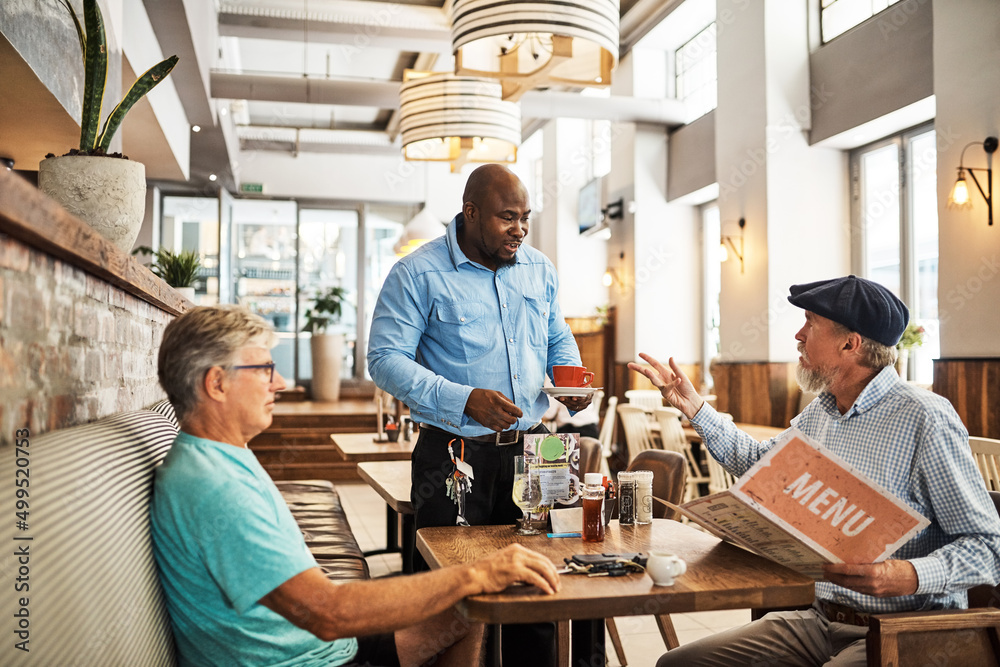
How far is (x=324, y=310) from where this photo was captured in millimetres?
12953

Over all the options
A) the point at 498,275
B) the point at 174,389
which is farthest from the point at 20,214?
the point at 498,275

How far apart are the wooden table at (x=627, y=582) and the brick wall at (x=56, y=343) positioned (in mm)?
792

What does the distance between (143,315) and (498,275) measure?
114 cm

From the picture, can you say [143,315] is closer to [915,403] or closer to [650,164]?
[915,403]

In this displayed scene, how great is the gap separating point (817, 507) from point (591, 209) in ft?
31.7

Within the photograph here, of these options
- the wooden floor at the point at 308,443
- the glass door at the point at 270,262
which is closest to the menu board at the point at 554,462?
the wooden floor at the point at 308,443

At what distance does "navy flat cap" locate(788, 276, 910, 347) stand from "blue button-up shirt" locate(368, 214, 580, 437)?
2.74ft

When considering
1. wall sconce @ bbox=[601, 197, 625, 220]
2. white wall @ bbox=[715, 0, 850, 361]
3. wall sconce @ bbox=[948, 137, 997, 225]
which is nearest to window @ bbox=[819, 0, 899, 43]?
white wall @ bbox=[715, 0, 850, 361]

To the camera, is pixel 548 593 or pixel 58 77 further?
pixel 58 77

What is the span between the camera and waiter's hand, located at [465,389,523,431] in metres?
2.04

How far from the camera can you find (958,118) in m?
5.05

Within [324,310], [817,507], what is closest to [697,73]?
[324,310]

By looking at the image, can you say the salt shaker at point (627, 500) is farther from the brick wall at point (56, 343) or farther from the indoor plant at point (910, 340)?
the indoor plant at point (910, 340)

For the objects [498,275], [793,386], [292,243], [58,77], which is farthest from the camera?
[292,243]
